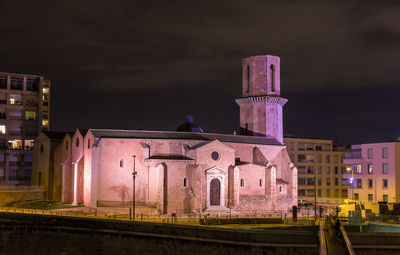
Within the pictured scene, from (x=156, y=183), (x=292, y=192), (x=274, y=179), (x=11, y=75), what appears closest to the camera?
(x=156, y=183)

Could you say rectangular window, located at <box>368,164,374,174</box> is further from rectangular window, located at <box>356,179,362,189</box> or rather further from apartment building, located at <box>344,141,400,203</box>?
rectangular window, located at <box>356,179,362,189</box>

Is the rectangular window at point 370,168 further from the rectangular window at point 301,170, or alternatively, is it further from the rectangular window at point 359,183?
the rectangular window at point 301,170

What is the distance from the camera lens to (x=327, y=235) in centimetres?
2955

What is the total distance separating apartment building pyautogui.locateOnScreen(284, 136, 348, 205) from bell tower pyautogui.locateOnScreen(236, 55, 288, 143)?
2223 centimetres

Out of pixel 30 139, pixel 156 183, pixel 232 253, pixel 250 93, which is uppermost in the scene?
pixel 250 93

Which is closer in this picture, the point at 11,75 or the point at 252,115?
the point at 252,115

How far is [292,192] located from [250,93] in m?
13.5

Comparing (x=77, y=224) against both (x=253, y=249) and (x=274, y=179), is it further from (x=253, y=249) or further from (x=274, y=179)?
(x=274, y=179)

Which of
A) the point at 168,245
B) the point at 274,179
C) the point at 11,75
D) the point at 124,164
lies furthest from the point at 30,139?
the point at 168,245

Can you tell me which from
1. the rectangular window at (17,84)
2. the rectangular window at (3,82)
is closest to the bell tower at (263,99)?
the rectangular window at (17,84)

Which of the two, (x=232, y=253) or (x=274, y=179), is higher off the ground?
(x=274, y=179)

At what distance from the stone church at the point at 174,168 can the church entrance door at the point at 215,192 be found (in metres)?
0.10

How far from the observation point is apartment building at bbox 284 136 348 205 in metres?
89.2

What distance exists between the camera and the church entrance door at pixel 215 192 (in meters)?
55.7
